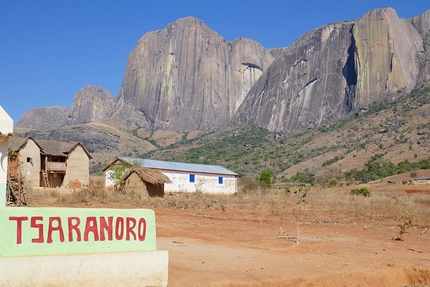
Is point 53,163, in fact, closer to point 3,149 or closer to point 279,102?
point 3,149

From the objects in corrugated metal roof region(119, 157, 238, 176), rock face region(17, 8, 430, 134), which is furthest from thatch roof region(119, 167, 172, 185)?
rock face region(17, 8, 430, 134)

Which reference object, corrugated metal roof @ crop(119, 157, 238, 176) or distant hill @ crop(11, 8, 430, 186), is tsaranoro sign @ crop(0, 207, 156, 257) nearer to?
corrugated metal roof @ crop(119, 157, 238, 176)

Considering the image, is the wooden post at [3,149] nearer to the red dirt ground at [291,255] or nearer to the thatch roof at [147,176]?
the red dirt ground at [291,255]

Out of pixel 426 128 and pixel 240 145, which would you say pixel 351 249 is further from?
pixel 240 145

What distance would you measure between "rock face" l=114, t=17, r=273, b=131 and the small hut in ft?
422

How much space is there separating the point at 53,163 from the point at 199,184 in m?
14.7

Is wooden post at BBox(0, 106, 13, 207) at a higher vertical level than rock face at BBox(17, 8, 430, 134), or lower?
lower

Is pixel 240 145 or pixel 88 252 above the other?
pixel 240 145

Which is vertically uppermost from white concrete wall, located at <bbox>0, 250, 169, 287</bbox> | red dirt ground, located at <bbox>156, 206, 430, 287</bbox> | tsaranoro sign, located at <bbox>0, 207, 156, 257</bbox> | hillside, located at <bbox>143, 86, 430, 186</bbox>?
hillside, located at <bbox>143, 86, 430, 186</bbox>

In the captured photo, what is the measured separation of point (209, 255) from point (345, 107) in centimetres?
11356

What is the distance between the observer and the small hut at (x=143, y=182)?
117 ft

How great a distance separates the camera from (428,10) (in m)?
133

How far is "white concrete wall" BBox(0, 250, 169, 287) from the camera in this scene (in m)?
7.07

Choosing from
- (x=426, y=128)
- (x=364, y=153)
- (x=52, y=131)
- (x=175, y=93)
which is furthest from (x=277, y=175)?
(x=175, y=93)
